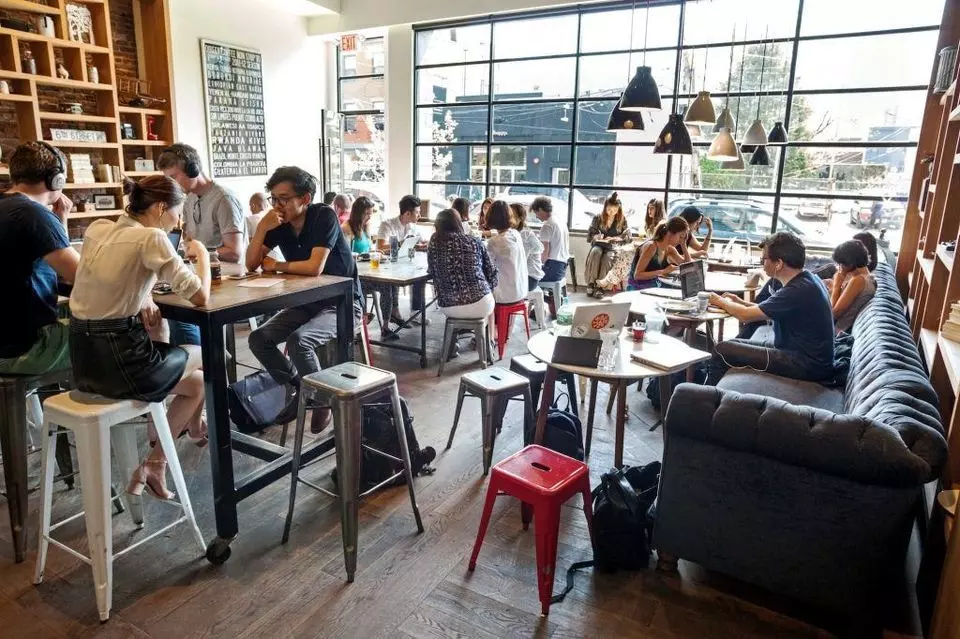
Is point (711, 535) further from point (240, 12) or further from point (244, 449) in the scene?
point (240, 12)

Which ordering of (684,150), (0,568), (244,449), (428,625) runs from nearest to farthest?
(428,625) < (0,568) < (244,449) < (684,150)

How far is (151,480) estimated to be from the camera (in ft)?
7.99

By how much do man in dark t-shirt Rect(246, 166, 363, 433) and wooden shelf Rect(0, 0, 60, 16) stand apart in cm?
399

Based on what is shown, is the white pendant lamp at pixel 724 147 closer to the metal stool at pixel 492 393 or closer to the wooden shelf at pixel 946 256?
the wooden shelf at pixel 946 256

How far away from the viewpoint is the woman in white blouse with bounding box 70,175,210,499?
191cm

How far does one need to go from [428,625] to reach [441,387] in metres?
2.22

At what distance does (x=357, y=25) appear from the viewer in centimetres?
837

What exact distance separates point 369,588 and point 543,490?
2.37ft

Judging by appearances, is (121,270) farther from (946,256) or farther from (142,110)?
(142,110)

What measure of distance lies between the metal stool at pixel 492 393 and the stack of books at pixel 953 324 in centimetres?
177

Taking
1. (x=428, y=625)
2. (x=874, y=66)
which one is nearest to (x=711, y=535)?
(x=428, y=625)

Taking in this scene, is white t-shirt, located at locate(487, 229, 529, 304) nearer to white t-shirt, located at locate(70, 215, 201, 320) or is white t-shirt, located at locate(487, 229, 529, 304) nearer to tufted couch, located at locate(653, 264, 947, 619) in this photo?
tufted couch, located at locate(653, 264, 947, 619)

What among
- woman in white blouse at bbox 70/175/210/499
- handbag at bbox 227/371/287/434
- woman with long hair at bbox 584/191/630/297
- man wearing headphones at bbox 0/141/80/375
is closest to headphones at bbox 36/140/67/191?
man wearing headphones at bbox 0/141/80/375

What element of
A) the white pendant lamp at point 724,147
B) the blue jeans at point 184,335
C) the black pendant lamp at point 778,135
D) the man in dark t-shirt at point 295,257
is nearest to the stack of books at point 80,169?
the blue jeans at point 184,335
